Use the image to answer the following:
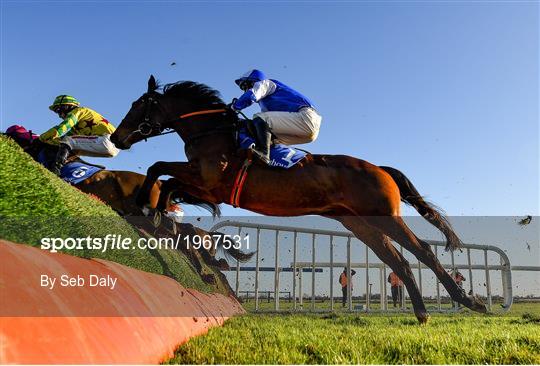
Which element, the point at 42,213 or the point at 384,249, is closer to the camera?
the point at 42,213

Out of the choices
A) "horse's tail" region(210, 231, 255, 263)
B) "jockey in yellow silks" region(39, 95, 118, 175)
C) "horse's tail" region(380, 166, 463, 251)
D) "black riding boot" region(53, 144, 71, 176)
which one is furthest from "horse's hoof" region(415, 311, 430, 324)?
"black riding boot" region(53, 144, 71, 176)

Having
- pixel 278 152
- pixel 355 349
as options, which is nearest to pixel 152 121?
pixel 278 152

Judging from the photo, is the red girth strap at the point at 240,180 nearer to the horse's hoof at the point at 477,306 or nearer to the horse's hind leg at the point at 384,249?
the horse's hind leg at the point at 384,249

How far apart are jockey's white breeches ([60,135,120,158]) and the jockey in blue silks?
95.1 inches

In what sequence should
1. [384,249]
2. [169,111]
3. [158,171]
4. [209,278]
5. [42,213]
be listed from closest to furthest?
[42,213]
[158,171]
[384,249]
[169,111]
[209,278]

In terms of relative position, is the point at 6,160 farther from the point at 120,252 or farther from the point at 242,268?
the point at 242,268

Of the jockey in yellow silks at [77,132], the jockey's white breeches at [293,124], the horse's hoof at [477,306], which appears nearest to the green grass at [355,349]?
the horse's hoof at [477,306]

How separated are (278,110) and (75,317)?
3.76 m

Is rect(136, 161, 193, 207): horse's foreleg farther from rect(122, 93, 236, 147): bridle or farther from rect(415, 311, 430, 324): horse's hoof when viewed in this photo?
rect(415, 311, 430, 324): horse's hoof

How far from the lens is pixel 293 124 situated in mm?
5160

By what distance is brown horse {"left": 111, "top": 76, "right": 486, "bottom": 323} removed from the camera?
16.1 ft

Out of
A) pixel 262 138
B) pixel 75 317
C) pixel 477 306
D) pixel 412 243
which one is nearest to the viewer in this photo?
pixel 75 317

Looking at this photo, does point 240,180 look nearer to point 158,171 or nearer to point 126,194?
point 158,171

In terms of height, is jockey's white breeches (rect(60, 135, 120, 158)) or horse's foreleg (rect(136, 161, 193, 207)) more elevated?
jockey's white breeches (rect(60, 135, 120, 158))
